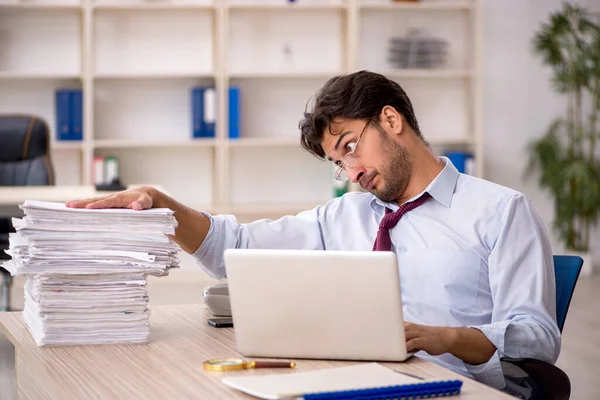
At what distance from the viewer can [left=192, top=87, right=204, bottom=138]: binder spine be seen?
19.4 ft

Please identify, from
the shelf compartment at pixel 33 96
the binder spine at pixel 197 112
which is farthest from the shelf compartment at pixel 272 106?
the shelf compartment at pixel 33 96

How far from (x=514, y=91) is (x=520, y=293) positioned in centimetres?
500

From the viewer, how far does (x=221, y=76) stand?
19.4 ft

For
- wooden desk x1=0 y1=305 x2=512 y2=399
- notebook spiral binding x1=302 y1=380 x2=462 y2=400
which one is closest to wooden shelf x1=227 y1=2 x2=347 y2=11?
wooden desk x1=0 y1=305 x2=512 y2=399

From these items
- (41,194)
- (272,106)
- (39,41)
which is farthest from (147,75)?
(41,194)

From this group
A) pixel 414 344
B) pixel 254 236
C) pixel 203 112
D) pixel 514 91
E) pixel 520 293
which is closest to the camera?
pixel 414 344

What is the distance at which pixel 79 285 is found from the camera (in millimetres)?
1590

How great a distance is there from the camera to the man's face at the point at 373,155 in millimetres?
1954

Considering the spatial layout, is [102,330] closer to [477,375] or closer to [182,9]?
[477,375]

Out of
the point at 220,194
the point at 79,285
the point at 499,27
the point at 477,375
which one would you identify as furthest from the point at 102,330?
the point at 499,27

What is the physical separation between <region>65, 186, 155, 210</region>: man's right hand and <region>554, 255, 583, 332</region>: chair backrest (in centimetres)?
87

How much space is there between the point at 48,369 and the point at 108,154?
4819mm

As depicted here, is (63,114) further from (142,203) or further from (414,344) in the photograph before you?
(414,344)

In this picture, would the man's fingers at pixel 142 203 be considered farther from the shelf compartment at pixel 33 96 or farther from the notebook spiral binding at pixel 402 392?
A: the shelf compartment at pixel 33 96
